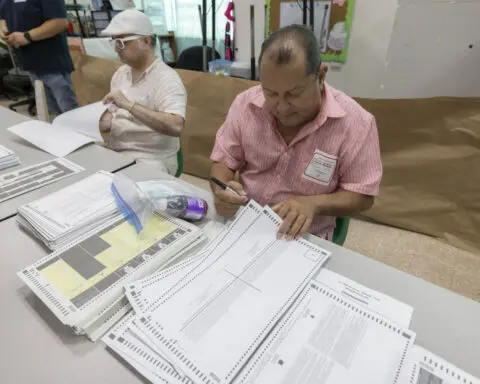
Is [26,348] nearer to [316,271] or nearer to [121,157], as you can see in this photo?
[316,271]

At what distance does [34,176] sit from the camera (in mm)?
1148

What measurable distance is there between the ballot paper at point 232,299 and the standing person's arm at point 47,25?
2.26 metres

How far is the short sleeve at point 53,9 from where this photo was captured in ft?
7.27

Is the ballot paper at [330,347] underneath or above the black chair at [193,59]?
above

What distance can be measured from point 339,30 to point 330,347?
2.68 meters

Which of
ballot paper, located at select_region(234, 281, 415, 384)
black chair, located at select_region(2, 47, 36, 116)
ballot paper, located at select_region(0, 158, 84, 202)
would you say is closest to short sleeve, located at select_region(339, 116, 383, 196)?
ballot paper, located at select_region(234, 281, 415, 384)

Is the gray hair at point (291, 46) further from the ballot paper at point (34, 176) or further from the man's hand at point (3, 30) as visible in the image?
the man's hand at point (3, 30)

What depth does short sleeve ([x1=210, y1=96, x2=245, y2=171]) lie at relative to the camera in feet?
3.71

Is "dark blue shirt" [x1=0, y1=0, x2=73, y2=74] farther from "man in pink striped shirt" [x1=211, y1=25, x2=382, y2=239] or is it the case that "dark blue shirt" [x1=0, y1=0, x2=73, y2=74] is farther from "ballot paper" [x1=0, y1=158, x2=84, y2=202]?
"man in pink striped shirt" [x1=211, y1=25, x2=382, y2=239]

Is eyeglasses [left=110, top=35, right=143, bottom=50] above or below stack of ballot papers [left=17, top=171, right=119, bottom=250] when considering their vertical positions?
above

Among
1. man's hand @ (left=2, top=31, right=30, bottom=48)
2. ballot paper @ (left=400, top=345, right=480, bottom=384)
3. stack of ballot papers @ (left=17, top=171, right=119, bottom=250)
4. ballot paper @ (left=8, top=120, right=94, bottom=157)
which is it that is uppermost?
man's hand @ (left=2, top=31, right=30, bottom=48)

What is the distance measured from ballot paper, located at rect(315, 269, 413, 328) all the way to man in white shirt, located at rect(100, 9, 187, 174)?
1.04 metres

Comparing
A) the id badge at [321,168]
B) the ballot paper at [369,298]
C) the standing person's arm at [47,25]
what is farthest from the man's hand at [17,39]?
the ballot paper at [369,298]

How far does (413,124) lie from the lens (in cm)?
191
